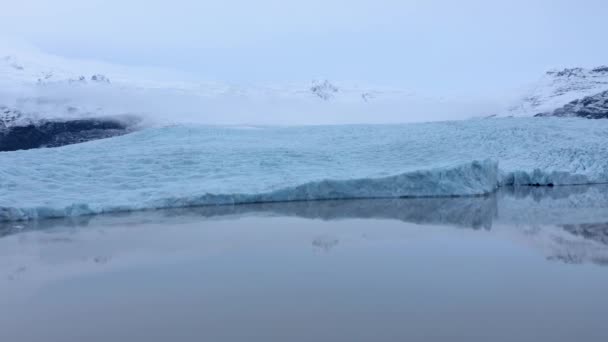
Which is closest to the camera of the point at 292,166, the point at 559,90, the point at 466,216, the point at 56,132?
the point at 466,216

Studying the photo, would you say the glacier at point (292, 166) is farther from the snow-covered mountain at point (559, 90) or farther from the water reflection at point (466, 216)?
the snow-covered mountain at point (559, 90)

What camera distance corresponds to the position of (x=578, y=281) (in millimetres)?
4004

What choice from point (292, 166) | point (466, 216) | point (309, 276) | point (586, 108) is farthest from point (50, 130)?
point (586, 108)

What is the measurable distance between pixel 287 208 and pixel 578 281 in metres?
4.11

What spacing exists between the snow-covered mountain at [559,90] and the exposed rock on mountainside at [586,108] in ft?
0.79

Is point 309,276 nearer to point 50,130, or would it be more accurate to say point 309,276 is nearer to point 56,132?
point 56,132

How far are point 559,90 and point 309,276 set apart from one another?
98.0 feet

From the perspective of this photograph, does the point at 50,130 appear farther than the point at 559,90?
No

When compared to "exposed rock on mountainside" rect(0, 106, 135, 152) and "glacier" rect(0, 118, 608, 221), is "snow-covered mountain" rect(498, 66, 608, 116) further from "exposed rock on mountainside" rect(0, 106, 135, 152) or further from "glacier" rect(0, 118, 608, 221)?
"exposed rock on mountainside" rect(0, 106, 135, 152)

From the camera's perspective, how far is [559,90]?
99.9 ft

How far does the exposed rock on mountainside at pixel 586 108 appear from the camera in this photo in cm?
2330

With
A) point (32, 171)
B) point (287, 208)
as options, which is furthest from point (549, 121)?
point (32, 171)

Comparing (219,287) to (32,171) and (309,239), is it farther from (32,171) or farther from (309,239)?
(32,171)

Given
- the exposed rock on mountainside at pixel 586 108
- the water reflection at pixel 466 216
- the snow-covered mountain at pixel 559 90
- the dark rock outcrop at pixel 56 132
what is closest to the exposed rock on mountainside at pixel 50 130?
the dark rock outcrop at pixel 56 132
